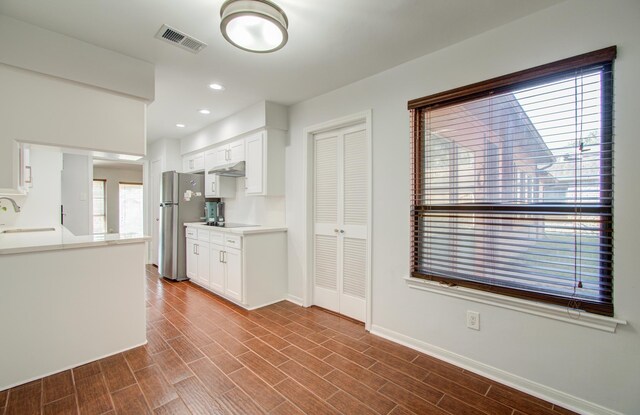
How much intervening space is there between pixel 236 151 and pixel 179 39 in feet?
6.84

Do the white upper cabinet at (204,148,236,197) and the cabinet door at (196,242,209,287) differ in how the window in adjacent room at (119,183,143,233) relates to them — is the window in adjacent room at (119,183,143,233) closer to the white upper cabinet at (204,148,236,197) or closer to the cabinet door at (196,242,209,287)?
the white upper cabinet at (204,148,236,197)

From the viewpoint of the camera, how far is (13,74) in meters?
2.06

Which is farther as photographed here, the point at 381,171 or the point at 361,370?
the point at 381,171

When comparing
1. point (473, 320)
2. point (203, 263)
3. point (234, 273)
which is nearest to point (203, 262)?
point (203, 263)

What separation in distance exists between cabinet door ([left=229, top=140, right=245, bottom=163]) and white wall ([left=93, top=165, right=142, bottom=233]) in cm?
526

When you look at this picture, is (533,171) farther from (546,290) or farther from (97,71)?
(97,71)

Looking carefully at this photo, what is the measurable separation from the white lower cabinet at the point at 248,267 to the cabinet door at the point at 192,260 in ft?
1.51

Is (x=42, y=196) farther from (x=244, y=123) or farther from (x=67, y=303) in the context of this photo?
(x=244, y=123)

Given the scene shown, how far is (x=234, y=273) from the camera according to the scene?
11.8ft

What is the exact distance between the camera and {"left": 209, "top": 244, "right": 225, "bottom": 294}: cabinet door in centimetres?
383

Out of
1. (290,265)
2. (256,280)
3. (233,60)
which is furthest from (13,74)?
(290,265)

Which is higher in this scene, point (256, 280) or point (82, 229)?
point (82, 229)

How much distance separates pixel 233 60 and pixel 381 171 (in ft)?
5.59

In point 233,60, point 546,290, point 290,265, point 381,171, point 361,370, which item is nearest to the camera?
point 546,290
